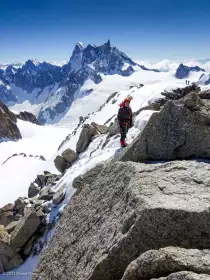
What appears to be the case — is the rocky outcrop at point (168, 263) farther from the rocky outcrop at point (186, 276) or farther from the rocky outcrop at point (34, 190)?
the rocky outcrop at point (34, 190)

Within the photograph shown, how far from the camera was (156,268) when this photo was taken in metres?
6.96

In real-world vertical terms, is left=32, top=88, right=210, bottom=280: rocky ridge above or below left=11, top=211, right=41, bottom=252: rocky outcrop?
above

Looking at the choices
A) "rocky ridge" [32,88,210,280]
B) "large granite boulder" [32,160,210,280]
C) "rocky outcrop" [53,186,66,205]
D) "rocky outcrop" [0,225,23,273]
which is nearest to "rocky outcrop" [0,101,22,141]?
"rocky outcrop" [53,186,66,205]

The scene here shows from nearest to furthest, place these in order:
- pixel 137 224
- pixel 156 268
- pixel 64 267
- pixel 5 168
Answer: pixel 156 268
pixel 137 224
pixel 64 267
pixel 5 168

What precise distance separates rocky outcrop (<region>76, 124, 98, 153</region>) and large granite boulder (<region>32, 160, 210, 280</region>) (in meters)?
22.6

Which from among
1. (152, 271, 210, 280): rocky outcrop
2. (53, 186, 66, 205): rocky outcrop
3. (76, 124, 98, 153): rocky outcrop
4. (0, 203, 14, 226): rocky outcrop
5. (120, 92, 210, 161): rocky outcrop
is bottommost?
(0, 203, 14, 226): rocky outcrop

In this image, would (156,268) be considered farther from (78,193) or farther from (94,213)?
(78,193)

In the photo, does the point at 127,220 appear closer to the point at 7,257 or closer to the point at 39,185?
the point at 7,257

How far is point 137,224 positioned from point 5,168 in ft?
206

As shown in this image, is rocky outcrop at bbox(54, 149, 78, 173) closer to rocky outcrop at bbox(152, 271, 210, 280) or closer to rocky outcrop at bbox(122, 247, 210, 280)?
rocky outcrop at bbox(122, 247, 210, 280)

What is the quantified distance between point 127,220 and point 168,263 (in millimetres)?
1931

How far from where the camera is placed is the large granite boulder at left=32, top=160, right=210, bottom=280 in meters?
8.12

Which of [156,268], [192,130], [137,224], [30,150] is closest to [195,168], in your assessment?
[192,130]

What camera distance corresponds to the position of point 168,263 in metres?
6.87
